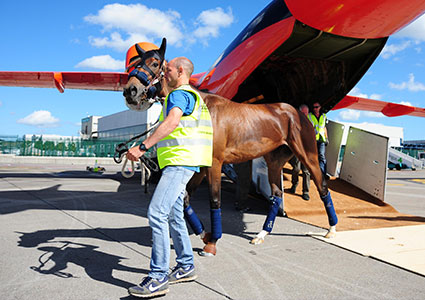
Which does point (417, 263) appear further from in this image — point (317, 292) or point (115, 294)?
point (115, 294)

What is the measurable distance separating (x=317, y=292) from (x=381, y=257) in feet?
4.38

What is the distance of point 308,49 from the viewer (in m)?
6.19

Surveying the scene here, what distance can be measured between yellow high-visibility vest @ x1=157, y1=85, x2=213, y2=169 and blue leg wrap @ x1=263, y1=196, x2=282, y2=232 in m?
1.76

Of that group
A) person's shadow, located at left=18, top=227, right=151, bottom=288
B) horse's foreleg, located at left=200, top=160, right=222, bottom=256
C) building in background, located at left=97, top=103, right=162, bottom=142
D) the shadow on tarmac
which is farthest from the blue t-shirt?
building in background, located at left=97, top=103, right=162, bottom=142

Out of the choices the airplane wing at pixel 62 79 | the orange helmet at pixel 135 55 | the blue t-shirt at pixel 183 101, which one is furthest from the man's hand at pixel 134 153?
the airplane wing at pixel 62 79

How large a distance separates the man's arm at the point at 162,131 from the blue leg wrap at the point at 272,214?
2.22m

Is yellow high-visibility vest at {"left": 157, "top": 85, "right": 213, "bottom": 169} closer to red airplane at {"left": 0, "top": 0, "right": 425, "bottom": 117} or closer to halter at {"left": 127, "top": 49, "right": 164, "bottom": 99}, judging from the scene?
halter at {"left": 127, "top": 49, "right": 164, "bottom": 99}

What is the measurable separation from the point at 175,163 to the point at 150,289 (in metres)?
0.95

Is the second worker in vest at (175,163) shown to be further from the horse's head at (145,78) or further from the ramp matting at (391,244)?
the ramp matting at (391,244)

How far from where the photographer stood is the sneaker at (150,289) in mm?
2332

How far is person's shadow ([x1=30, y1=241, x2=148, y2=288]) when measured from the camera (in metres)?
2.80

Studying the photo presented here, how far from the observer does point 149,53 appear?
3.30 metres

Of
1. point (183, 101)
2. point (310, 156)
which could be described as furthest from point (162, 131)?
point (310, 156)

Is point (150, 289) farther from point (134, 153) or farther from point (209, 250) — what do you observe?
point (209, 250)
